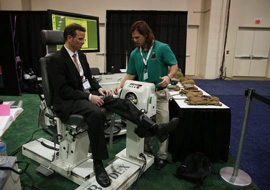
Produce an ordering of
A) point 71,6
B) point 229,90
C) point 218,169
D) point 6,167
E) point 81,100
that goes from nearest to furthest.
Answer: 1. point 6,167
2. point 81,100
3. point 218,169
4. point 229,90
5. point 71,6

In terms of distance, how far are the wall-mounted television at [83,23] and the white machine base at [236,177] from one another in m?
2.66

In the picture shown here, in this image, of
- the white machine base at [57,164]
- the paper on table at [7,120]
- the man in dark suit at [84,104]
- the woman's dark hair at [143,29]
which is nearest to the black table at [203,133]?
the man in dark suit at [84,104]

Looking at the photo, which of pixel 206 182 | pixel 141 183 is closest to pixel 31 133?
pixel 141 183

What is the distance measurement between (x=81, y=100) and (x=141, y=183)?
93cm

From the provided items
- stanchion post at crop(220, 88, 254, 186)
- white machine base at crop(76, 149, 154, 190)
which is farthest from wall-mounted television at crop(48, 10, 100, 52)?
stanchion post at crop(220, 88, 254, 186)

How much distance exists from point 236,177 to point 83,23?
3026 millimetres

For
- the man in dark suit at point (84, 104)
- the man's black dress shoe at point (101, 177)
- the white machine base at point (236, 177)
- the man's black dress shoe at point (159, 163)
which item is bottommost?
the white machine base at point (236, 177)

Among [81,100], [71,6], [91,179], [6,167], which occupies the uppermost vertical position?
[71,6]

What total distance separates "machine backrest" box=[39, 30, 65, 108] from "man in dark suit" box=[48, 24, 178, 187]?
0.16 feet

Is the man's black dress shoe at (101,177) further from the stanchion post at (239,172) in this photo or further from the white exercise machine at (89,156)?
the stanchion post at (239,172)

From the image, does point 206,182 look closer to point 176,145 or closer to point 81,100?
point 176,145

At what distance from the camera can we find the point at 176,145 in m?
2.25

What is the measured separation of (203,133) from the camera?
87.9 inches

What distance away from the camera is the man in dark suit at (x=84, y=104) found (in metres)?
1.64
